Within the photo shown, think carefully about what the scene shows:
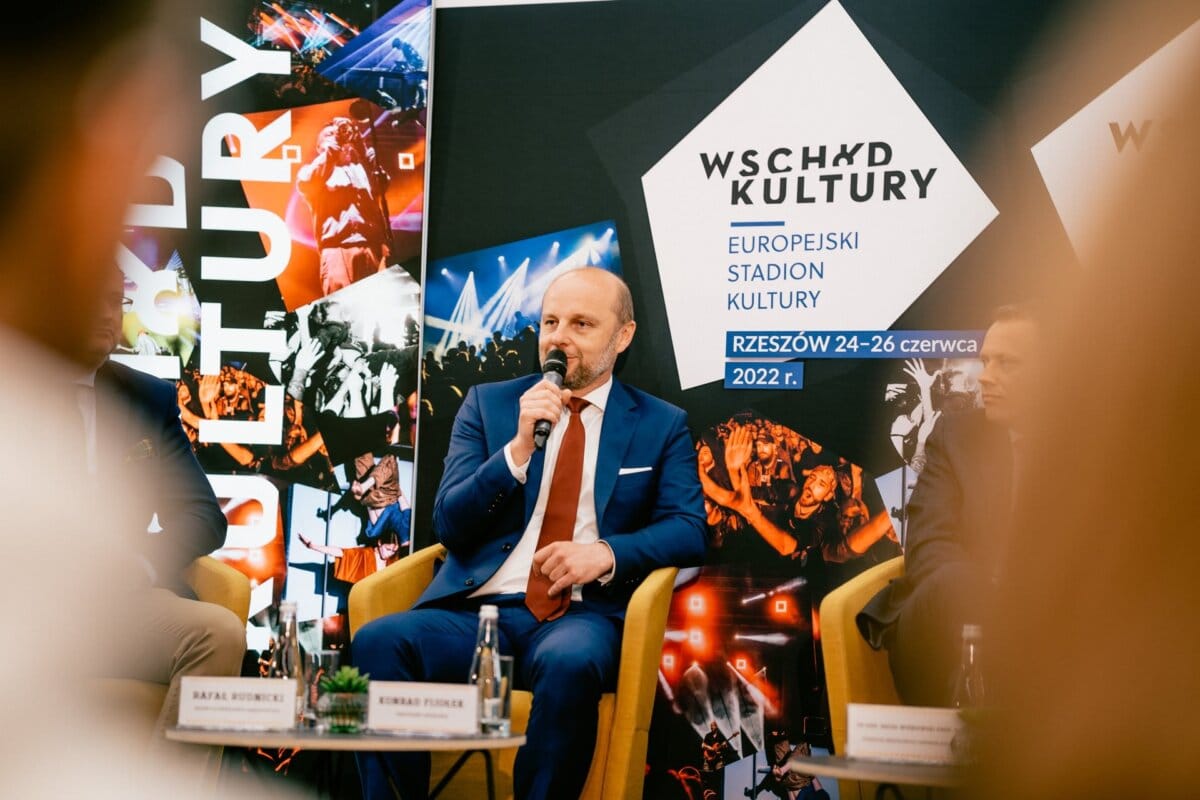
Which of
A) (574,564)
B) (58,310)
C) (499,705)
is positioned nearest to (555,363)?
(574,564)

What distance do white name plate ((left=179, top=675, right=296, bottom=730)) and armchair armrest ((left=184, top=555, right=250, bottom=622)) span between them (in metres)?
0.82

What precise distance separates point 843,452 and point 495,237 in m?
1.37

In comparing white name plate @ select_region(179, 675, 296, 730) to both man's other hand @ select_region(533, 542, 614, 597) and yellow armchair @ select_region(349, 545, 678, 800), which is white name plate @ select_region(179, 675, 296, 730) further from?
man's other hand @ select_region(533, 542, 614, 597)

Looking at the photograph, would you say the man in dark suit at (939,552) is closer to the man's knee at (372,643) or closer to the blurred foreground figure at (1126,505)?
the man's knee at (372,643)

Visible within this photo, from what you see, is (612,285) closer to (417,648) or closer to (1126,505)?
(417,648)

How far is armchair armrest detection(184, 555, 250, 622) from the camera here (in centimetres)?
354

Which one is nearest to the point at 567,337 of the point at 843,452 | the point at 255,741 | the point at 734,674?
the point at 843,452

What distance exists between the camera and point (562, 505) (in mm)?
3697

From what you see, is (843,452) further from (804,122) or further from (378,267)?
(378,267)

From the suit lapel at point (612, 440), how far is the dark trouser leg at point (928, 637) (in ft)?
3.01

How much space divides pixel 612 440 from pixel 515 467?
0.34 metres

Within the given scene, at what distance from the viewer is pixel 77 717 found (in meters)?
0.24

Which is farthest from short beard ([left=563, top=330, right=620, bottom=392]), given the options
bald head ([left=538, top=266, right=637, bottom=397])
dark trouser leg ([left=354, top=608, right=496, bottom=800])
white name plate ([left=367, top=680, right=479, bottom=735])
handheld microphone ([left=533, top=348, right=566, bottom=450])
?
white name plate ([left=367, top=680, right=479, bottom=735])

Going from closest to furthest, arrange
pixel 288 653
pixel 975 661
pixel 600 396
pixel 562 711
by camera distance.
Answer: pixel 975 661 < pixel 288 653 < pixel 562 711 < pixel 600 396
